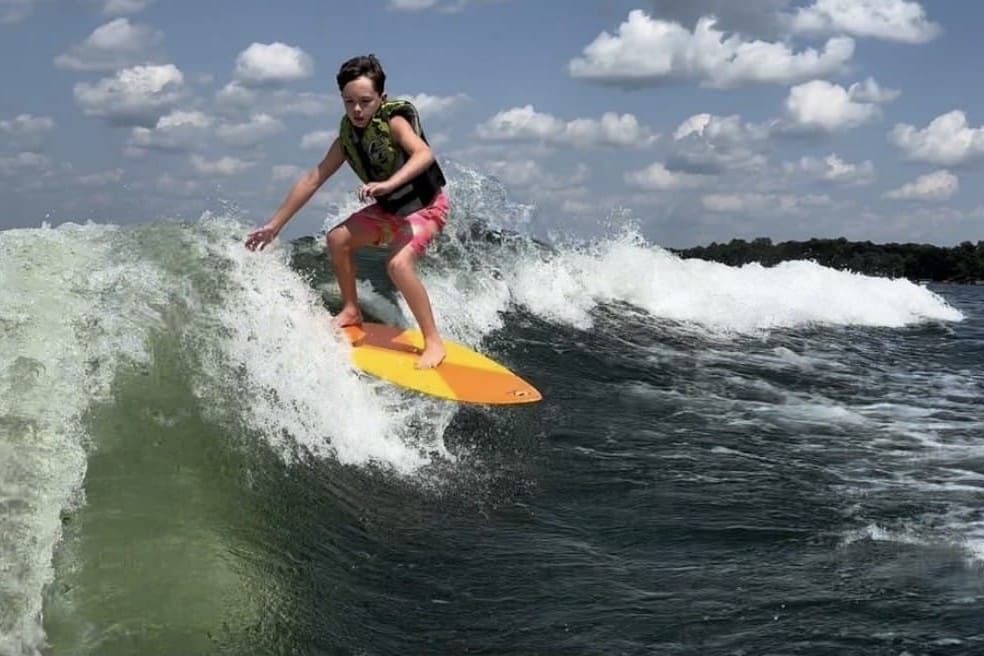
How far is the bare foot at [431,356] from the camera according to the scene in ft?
23.5

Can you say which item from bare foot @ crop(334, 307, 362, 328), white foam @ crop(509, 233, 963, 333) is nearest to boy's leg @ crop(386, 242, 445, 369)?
bare foot @ crop(334, 307, 362, 328)

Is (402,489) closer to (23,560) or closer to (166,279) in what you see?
(166,279)

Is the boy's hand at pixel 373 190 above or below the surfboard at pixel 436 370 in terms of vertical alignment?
above

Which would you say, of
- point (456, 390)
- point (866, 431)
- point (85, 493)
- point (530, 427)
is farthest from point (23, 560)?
point (866, 431)

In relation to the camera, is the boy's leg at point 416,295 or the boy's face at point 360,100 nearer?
the boy's face at point 360,100

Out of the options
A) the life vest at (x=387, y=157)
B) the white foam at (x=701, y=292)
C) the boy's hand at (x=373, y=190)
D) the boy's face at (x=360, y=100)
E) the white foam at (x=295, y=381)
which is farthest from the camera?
the white foam at (x=701, y=292)

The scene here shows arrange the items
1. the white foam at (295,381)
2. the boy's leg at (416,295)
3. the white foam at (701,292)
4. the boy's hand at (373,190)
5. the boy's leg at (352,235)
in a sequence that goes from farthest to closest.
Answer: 1. the white foam at (701,292)
2. the boy's leg at (352,235)
3. the boy's leg at (416,295)
4. the boy's hand at (373,190)
5. the white foam at (295,381)

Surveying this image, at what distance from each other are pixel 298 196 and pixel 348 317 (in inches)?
38.9

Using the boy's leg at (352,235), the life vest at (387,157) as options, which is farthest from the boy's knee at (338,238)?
the life vest at (387,157)

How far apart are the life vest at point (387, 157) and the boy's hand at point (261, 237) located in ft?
2.48

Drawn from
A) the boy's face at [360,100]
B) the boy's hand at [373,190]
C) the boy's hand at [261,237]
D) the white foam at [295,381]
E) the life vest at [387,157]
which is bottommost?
the white foam at [295,381]

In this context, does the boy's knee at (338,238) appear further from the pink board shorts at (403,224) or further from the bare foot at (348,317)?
the bare foot at (348,317)

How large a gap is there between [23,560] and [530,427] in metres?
5.02

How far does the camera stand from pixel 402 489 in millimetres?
6094
